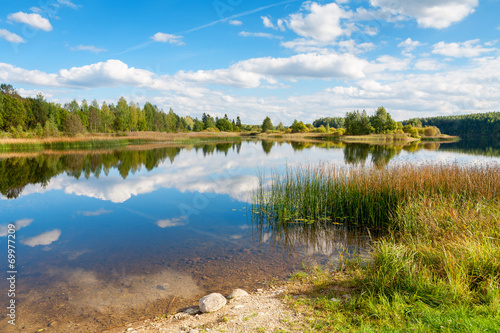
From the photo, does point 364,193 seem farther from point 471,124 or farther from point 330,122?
point 330,122

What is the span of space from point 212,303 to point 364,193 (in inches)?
253

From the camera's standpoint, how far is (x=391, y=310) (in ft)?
11.7

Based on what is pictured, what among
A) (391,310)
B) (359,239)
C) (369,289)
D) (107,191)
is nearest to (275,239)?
(359,239)

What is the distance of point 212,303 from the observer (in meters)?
4.21

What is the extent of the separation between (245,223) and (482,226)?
6086mm

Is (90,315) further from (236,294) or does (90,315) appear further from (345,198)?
(345,198)

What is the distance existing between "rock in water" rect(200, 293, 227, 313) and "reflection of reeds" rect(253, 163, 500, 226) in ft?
15.6

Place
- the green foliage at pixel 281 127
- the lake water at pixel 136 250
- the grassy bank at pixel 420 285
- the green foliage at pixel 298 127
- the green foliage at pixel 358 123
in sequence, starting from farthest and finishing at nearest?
1. the green foliage at pixel 281 127
2. the green foliage at pixel 298 127
3. the green foliage at pixel 358 123
4. the lake water at pixel 136 250
5. the grassy bank at pixel 420 285

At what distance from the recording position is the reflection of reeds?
8.25m

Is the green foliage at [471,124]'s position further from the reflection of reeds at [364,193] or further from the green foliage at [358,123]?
the reflection of reeds at [364,193]

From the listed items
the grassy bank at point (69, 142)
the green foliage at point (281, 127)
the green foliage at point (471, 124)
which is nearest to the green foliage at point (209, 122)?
the green foliage at point (281, 127)

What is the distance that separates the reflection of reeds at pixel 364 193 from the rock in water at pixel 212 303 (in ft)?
15.6

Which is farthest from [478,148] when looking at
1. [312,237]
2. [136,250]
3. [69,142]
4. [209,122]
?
[209,122]

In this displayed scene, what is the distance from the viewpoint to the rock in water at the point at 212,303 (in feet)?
13.6
